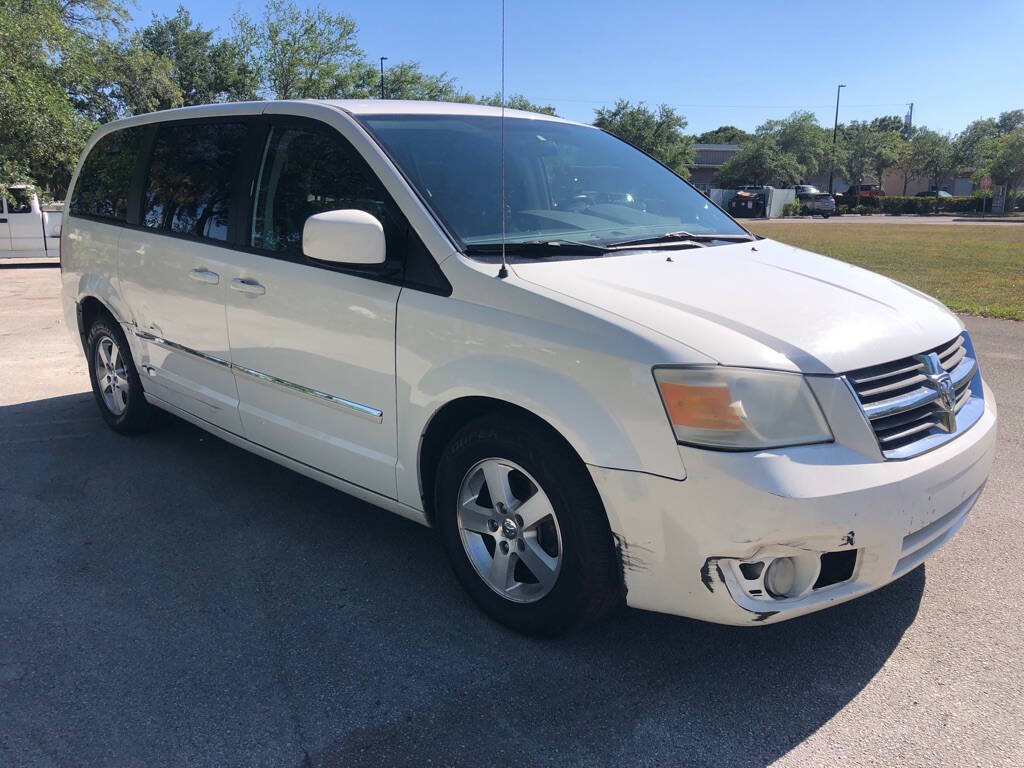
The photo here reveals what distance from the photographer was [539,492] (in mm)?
2756

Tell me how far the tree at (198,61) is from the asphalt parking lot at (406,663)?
3276 centimetres

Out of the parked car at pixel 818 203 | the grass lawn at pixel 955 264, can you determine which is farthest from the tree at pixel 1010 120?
the grass lawn at pixel 955 264

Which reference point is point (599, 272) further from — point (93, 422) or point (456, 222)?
point (93, 422)

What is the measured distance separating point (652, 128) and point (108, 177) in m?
46.7

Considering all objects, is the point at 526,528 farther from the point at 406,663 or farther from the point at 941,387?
the point at 941,387

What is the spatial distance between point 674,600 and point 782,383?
73cm

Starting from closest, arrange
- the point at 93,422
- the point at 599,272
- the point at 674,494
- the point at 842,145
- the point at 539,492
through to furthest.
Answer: the point at 674,494 < the point at 539,492 < the point at 599,272 < the point at 93,422 < the point at 842,145

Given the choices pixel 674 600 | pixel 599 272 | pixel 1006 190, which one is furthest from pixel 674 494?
pixel 1006 190

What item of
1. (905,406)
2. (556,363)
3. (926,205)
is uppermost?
(556,363)

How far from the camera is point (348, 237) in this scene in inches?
118

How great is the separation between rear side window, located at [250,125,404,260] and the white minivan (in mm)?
13

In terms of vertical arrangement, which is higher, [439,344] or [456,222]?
[456,222]

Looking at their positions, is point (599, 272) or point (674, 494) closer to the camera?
point (674, 494)

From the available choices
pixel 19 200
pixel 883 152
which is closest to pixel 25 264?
pixel 19 200
